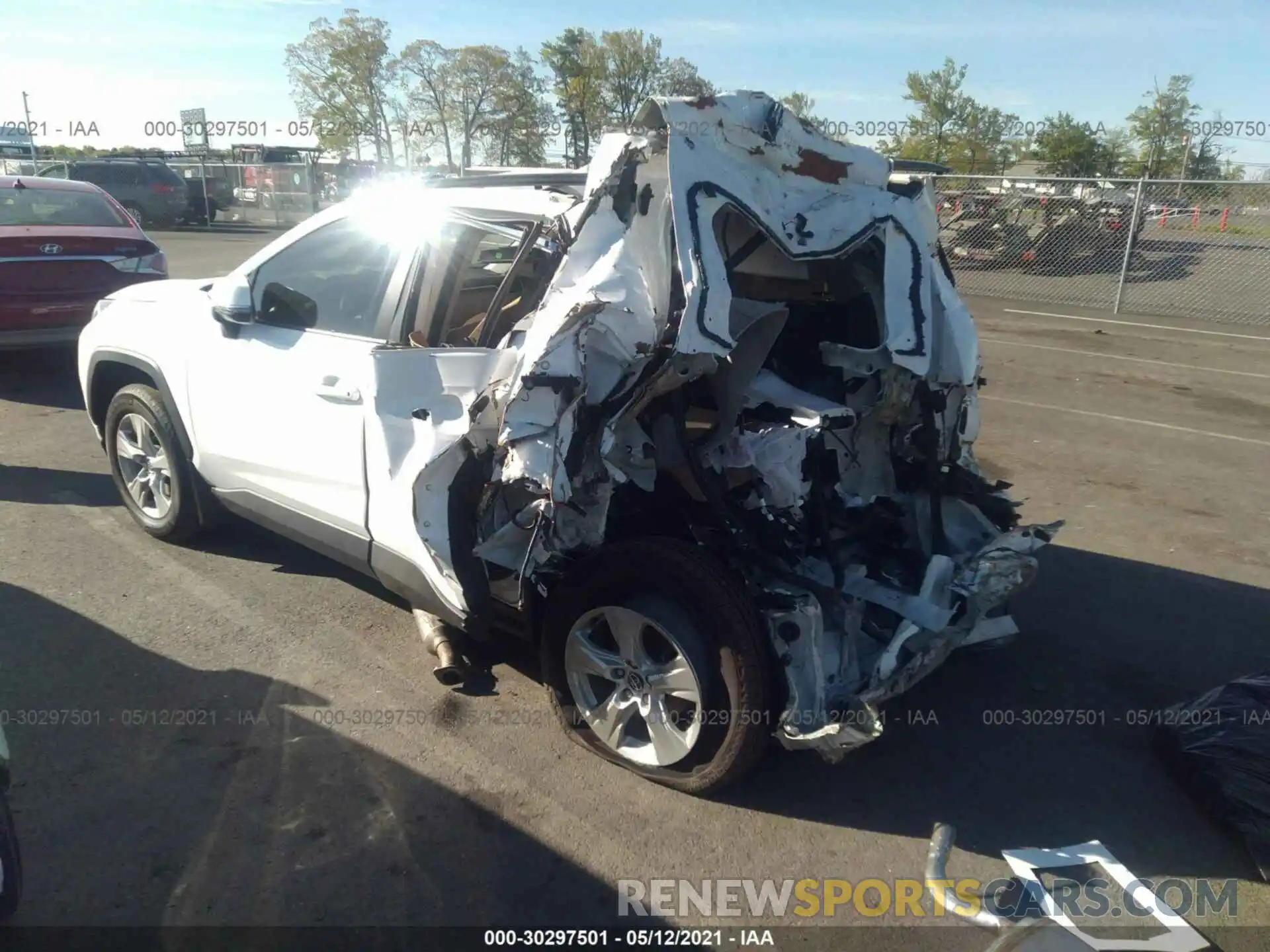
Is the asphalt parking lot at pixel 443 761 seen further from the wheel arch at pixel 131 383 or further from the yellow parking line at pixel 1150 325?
the yellow parking line at pixel 1150 325

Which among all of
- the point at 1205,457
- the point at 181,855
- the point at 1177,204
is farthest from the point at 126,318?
the point at 1177,204

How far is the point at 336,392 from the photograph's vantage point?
3760 mm

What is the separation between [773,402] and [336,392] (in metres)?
1.67

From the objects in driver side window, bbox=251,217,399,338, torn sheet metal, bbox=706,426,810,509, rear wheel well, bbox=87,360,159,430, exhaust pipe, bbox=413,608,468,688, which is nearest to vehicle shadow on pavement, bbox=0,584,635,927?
exhaust pipe, bbox=413,608,468,688

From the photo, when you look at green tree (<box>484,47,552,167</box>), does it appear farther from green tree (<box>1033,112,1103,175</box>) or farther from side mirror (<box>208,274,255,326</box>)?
side mirror (<box>208,274,255,326</box>)

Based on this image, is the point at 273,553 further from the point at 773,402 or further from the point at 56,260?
the point at 56,260

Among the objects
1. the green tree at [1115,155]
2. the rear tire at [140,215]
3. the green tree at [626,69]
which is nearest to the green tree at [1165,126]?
the green tree at [1115,155]

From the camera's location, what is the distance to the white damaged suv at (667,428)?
9.76ft

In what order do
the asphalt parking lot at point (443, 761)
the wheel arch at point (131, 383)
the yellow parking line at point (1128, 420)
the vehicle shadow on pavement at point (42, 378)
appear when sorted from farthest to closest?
1. the vehicle shadow on pavement at point (42, 378)
2. the yellow parking line at point (1128, 420)
3. the wheel arch at point (131, 383)
4. the asphalt parking lot at point (443, 761)

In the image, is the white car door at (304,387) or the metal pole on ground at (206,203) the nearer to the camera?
the white car door at (304,387)

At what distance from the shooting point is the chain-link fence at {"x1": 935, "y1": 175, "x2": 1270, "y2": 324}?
15406mm

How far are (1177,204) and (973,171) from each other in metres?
23.0

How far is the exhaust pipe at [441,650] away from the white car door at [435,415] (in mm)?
260

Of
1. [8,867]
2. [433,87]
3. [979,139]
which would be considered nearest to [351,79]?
[433,87]
